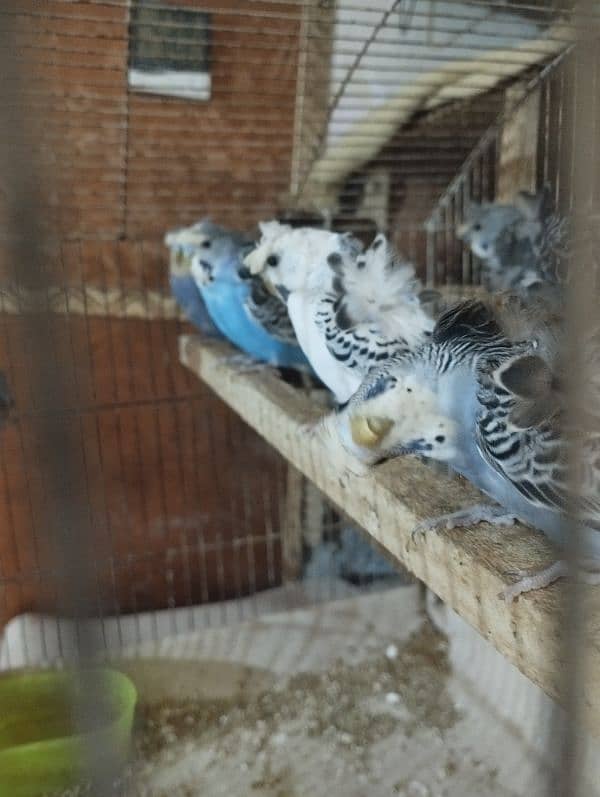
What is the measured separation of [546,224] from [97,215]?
103 cm

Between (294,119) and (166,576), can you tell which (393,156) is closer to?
(294,119)

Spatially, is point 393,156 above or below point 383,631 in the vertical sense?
above

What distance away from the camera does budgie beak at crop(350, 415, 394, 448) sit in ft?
2.37

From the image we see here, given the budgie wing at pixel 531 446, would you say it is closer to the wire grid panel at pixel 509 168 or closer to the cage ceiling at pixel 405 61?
the wire grid panel at pixel 509 168

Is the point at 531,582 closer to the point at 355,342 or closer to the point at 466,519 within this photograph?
the point at 466,519

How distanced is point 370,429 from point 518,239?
0.92m

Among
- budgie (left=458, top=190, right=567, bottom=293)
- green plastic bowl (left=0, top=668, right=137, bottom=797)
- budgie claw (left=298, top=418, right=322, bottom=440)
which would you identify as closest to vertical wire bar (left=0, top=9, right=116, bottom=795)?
budgie claw (left=298, top=418, right=322, bottom=440)

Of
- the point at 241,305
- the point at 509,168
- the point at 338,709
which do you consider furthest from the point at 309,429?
the point at 509,168

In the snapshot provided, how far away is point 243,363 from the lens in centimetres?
150

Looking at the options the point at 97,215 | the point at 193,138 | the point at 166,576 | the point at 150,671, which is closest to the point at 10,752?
the point at 150,671

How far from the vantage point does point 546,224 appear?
1.41m

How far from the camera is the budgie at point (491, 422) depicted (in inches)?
24.7

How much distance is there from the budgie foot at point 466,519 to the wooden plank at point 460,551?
1cm

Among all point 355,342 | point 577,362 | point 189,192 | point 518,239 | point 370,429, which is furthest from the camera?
point 189,192
